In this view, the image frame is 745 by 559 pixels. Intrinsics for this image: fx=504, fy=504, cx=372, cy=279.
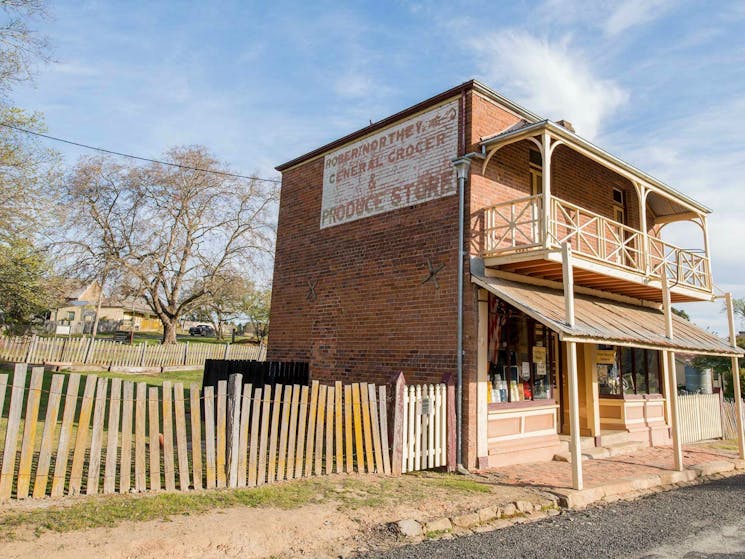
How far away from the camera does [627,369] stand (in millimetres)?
12891

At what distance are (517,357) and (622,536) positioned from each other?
4.61 metres

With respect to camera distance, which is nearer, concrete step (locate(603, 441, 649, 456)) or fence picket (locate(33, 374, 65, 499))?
fence picket (locate(33, 374, 65, 499))

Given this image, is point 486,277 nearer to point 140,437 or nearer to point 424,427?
point 424,427

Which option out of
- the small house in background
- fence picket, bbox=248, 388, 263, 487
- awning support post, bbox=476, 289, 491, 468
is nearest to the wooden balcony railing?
awning support post, bbox=476, 289, 491, 468

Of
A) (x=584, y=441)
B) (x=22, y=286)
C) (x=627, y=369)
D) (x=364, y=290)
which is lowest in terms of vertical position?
(x=584, y=441)

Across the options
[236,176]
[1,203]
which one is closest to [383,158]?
[1,203]

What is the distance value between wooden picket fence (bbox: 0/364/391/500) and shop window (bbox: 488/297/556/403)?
2.68 metres

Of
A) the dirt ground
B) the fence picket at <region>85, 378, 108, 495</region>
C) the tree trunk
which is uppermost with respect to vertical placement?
the tree trunk

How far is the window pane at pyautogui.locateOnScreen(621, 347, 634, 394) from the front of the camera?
12719mm

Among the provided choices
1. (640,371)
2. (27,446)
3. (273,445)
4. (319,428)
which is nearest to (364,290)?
(319,428)

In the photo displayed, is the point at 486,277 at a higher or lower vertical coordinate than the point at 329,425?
higher

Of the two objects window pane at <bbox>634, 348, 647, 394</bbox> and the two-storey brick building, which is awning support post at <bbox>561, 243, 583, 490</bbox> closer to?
the two-storey brick building

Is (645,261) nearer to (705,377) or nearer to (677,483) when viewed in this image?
(677,483)

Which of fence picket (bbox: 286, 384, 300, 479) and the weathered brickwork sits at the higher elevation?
the weathered brickwork
